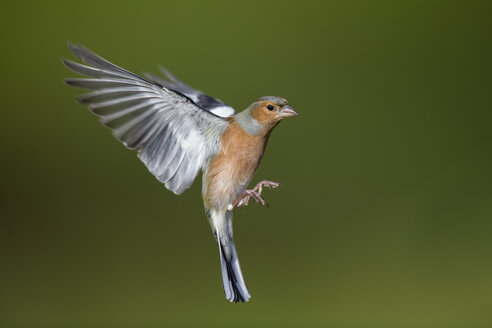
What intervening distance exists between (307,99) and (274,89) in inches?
9.2

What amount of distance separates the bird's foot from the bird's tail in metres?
0.23

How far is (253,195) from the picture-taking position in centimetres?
126

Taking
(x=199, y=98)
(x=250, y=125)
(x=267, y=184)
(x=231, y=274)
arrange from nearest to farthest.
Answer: (x=267, y=184)
(x=250, y=125)
(x=231, y=274)
(x=199, y=98)

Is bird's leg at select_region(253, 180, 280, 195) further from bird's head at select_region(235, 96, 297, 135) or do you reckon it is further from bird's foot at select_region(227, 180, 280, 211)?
bird's head at select_region(235, 96, 297, 135)

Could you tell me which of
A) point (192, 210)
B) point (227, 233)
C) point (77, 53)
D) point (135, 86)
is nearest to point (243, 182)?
point (227, 233)

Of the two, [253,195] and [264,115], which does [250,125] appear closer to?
[264,115]

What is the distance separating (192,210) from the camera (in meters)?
3.10

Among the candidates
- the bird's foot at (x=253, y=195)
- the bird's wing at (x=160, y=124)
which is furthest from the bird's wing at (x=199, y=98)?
the bird's foot at (x=253, y=195)

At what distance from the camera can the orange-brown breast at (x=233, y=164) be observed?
4.55ft

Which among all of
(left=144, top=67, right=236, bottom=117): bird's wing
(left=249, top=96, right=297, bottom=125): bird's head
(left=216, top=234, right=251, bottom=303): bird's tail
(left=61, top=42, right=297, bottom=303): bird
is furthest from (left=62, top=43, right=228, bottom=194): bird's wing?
(left=144, top=67, right=236, bottom=117): bird's wing

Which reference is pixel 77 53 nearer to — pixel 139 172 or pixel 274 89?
pixel 274 89

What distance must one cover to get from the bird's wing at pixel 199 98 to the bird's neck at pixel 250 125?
53 cm

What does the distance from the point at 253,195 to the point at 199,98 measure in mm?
868

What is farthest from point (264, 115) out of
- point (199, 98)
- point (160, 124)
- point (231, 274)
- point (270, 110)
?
Result: point (199, 98)
